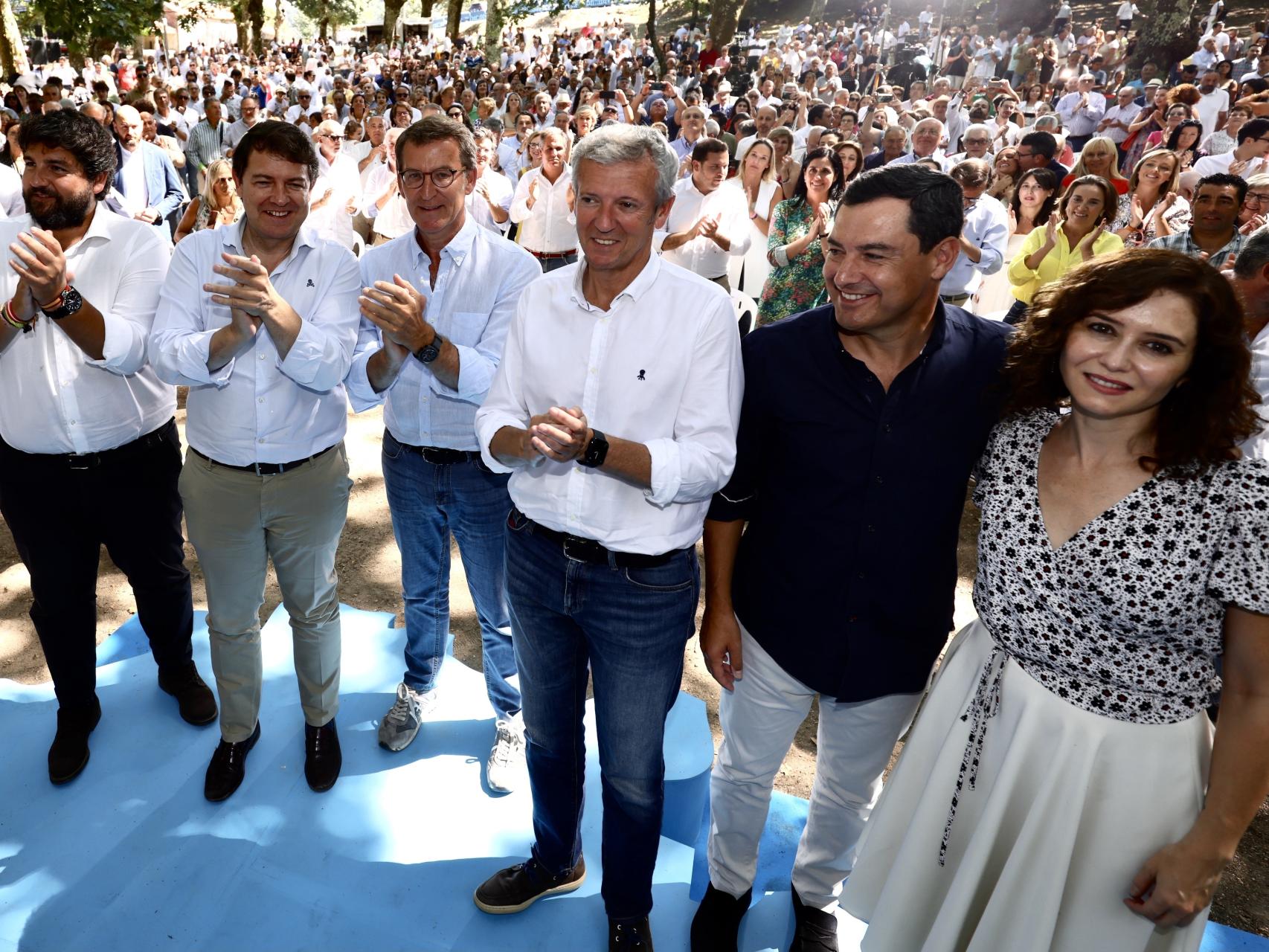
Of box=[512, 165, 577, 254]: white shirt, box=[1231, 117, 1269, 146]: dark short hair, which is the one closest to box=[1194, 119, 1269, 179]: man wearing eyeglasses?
box=[1231, 117, 1269, 146]: dark short hair

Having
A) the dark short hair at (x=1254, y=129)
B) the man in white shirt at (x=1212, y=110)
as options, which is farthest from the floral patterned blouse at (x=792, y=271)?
the man in white shirt at (x=1212, y=110)

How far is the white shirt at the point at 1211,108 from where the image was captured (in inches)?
437

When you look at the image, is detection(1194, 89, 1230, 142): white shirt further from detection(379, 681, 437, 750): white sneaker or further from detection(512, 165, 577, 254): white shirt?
detection(379, 681, 437, 750): white sneaker

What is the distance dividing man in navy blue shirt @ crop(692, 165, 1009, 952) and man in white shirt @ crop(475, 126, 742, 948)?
0.14 metres

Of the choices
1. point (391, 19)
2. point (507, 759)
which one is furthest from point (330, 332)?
point (391, 19)

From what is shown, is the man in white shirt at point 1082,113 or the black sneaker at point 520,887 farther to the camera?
the man in white shirt at point 1082,113

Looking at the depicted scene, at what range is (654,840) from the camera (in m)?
2.19

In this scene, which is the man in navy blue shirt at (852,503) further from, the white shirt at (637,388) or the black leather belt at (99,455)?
the black leather belt at (99,455)

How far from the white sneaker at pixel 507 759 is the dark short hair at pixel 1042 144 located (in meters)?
6.36

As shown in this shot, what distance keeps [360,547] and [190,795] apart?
2193 millimetres

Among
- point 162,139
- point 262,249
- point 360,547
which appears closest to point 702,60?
point 162,139

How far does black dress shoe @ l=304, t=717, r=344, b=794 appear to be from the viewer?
2.77 m

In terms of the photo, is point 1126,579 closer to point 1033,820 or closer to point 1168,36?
point 1033,820

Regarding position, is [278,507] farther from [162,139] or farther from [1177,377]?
[162,139]
